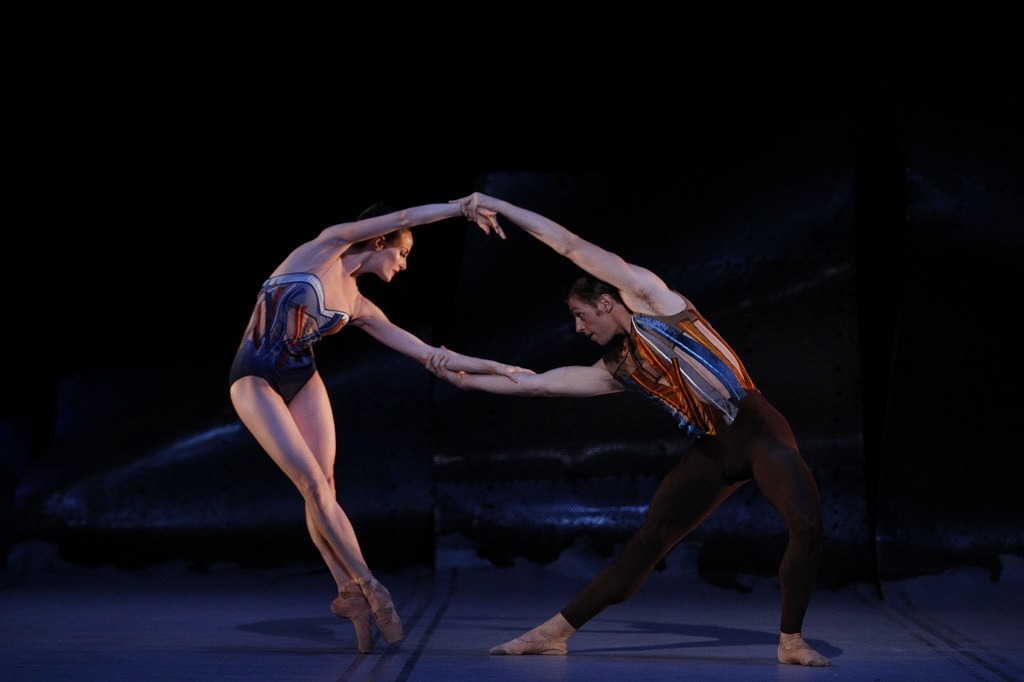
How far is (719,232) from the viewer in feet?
19.7

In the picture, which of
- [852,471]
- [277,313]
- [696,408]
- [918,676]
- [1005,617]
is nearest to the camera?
[918,676]

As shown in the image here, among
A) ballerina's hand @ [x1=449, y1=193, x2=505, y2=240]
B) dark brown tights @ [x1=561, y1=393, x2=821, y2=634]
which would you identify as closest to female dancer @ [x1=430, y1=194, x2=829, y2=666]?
dark brown tights @ [x1=561, y1=393, x2=821, y2=634]

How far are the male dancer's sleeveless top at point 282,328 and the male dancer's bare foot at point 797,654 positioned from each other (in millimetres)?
1731

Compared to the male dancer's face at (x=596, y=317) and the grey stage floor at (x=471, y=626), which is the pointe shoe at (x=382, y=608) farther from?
the male dancer's face at (x=596, y=317)

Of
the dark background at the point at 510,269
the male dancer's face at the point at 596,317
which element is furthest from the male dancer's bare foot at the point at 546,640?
the dark background at the point at 510,269

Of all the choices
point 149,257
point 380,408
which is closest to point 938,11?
point 380,408

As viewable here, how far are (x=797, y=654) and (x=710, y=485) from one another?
0.53 meters

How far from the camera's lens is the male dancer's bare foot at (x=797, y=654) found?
3.47m

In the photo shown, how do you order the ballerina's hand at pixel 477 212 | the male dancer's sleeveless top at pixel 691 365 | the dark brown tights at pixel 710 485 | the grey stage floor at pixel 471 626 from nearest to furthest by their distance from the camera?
the grey stage floor at pixel 471 626, the dark brown tights at pixel 710 485, the male dancer's sleeveless top at pixel 691 365, the ballerina's hand at pixel 477 212

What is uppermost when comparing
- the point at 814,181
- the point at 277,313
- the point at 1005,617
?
the point at 814,181

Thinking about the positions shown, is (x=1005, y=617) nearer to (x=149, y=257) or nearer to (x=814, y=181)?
(x=814, y=181)

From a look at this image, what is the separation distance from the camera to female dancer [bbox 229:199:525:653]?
379 cm

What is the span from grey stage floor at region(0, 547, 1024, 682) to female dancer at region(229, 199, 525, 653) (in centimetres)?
23

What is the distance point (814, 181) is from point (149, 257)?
344 cm
